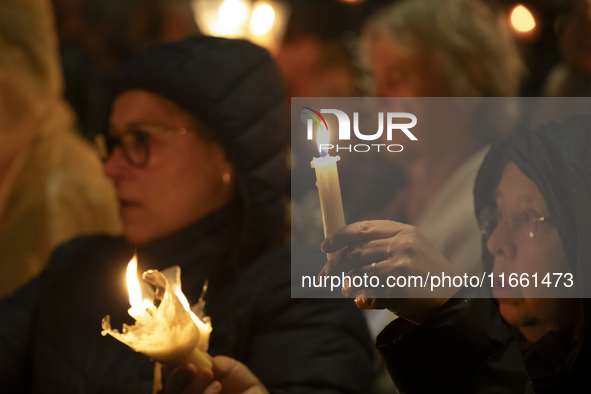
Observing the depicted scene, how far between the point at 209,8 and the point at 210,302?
162 cm

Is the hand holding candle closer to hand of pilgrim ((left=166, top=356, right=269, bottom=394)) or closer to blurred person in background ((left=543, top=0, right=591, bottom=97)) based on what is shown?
hand of pilgrim ((left=166, top=356, right=269, bottom=394))

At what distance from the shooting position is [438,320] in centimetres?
66

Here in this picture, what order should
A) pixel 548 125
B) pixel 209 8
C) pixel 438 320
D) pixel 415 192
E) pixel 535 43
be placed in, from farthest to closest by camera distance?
pixel 209 8
pixel 535 43
pixel 415 192
pixel 548 125
pixel 438 320

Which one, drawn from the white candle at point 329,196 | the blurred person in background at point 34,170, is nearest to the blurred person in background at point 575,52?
the white candle at point 329,196

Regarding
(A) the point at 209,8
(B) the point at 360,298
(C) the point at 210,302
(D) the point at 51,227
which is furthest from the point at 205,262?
(A) the point at 209,8

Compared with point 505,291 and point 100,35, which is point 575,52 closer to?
point 505,291

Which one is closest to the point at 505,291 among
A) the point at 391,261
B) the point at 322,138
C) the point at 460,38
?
the point at 391,261

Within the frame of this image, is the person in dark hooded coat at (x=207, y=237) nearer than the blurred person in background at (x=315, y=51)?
Yes

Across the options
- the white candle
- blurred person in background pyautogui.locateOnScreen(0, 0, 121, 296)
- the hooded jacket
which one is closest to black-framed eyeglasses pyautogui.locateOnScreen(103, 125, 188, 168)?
the white candle

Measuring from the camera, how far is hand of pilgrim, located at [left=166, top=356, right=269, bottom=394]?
627 millimetres

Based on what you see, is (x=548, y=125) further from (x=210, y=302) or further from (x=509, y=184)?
(x=210, y=302)

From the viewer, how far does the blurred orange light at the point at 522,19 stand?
46.0 inches

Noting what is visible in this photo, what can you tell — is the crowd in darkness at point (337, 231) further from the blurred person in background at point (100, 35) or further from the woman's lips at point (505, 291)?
the blurred person in background at point (100, 35)

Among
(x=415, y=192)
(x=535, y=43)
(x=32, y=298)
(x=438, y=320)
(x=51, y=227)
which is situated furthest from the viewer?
(x=51, y=227)
